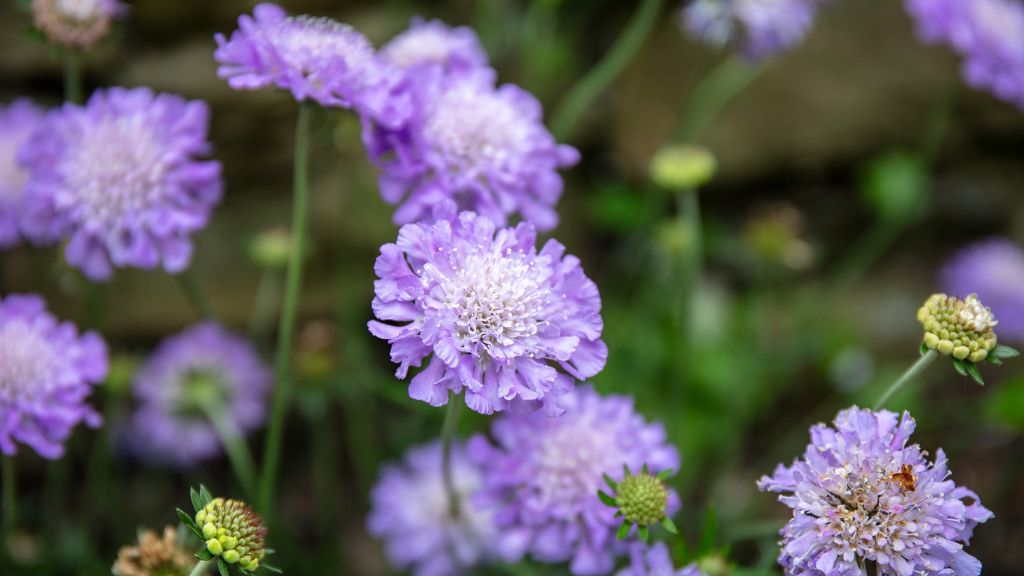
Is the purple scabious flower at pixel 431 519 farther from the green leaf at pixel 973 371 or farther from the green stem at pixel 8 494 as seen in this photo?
the green leaf at pixel 973 371

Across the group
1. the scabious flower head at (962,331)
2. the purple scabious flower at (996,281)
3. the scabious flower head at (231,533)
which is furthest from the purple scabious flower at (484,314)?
the purple scabious flower at (996,281)

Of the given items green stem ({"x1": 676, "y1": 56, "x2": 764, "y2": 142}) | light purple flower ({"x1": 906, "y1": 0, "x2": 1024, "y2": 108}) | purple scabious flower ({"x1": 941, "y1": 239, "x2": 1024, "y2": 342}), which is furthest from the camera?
green stem ({"x1": 676, "y1": 56, "x2": 764, "y2": 142})

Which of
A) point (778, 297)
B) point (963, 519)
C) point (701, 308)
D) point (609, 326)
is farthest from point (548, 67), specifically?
point (963, 519)

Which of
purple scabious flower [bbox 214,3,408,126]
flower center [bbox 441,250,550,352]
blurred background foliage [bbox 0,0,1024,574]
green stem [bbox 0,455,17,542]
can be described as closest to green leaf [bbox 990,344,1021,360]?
flower center [bbox 441,250,550,352]

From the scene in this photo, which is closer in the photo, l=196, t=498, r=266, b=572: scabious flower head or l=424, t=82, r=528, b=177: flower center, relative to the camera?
l=196, t=498, r=266, b=572: scabious flower head

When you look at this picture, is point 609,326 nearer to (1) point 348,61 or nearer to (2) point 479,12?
(2) point 479,12

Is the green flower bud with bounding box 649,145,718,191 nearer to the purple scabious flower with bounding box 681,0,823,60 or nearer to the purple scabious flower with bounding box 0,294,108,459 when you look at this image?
the purple scabious flower with bounding box 681,0,823,60
